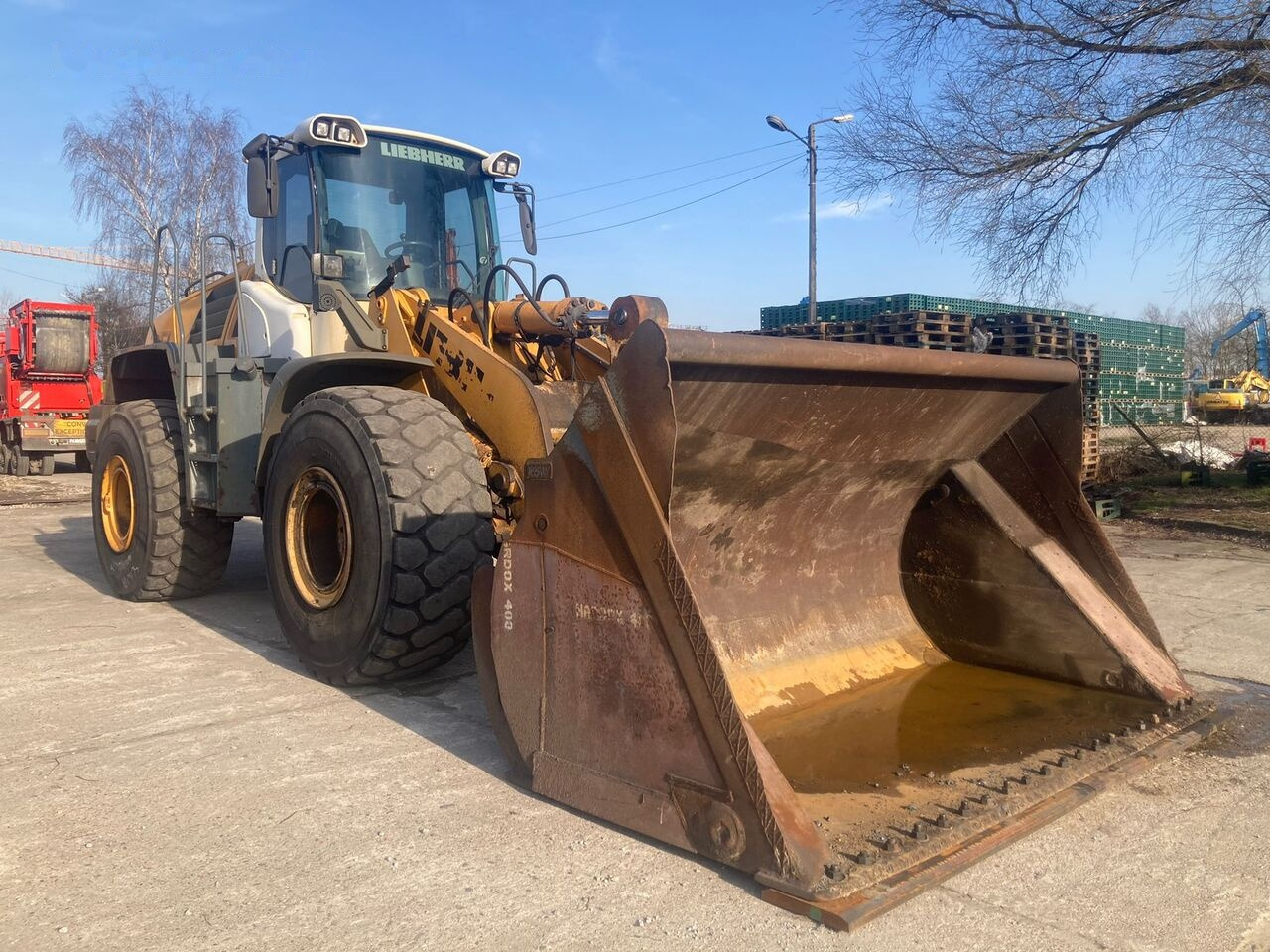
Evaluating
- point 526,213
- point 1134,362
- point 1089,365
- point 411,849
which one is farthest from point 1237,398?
point 411,849

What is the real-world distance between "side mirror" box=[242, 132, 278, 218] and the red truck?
1599cm

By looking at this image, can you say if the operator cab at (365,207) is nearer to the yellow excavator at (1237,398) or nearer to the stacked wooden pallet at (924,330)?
the stacked wooden pallet at (924,330)

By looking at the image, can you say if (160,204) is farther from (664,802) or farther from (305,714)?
(664,802)

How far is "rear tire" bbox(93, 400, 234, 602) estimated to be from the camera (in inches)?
244

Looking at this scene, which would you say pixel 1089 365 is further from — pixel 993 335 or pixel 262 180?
pixel 262 180

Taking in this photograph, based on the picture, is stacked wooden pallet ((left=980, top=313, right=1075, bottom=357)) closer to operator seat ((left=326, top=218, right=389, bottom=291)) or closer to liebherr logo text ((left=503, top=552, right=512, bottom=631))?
operator seat ((left=326, top=218, right=389, bottom=291))

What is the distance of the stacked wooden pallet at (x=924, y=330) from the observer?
9414 mm

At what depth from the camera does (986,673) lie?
4.32 metres

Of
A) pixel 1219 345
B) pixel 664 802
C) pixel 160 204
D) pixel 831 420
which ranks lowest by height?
pixel 664 802

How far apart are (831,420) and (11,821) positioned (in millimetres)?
2974

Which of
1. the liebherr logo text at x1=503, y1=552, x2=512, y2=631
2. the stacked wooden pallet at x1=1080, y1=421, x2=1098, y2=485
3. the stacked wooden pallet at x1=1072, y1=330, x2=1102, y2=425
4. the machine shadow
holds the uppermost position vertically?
the stacked wooden pallet at x1=1072, y1=330, x2=1102, y2=425

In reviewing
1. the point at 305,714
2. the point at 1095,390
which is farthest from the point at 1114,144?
the point at 305,714

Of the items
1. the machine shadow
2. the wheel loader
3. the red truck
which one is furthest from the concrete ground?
the red truck

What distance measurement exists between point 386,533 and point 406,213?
7.81ft
